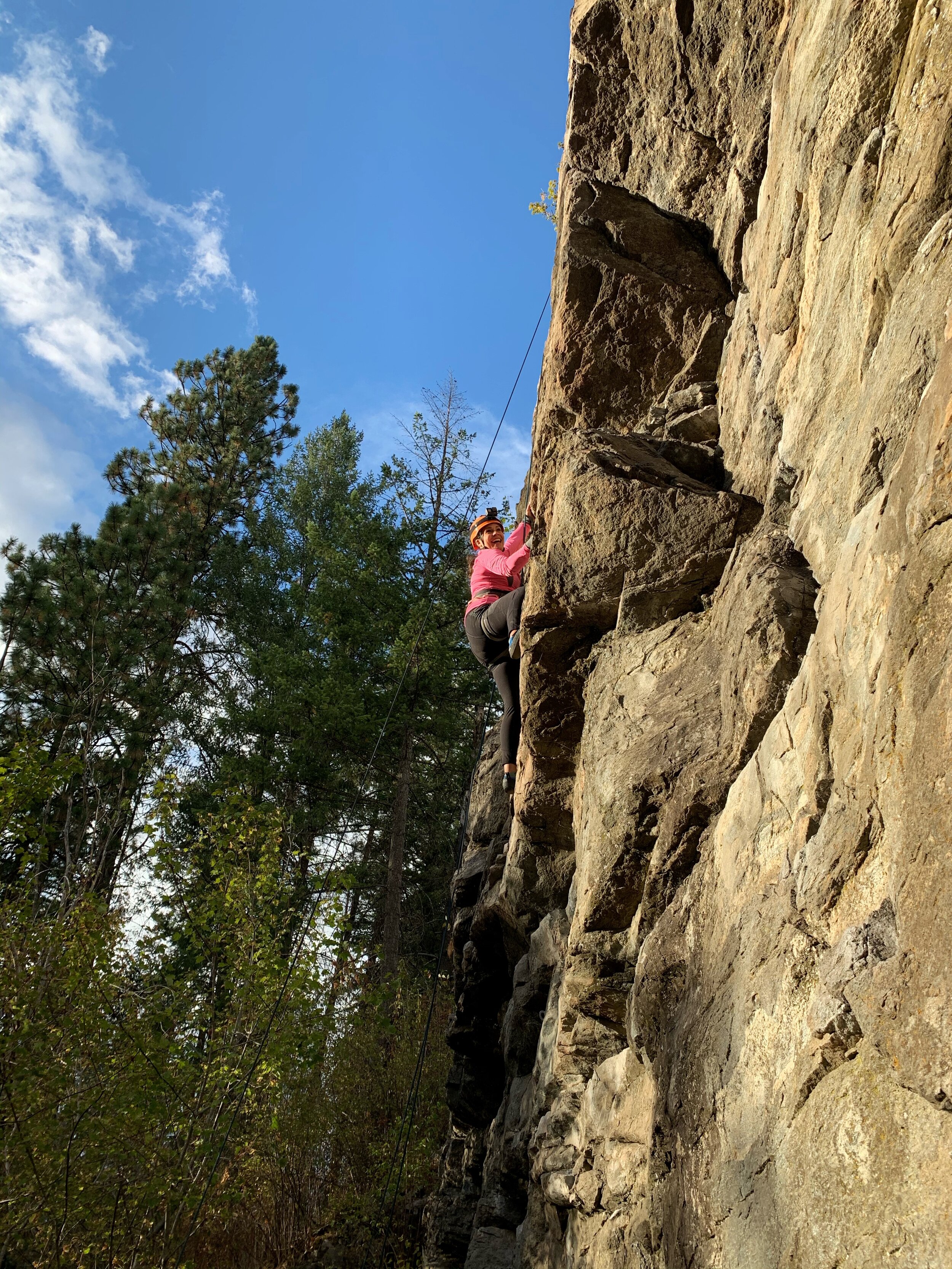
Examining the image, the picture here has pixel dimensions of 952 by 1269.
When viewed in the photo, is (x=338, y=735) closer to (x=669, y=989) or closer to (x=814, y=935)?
(x=669, y=989)

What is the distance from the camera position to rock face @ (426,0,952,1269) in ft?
8.79

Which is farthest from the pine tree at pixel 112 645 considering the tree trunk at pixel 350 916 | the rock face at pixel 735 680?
the rock face at pixel 735 680

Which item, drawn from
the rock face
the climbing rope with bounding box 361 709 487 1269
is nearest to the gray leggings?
the rock face

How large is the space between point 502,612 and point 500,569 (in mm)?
674

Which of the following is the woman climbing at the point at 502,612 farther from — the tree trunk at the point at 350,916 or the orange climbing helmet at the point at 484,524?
the tree trunk at the point at 350,916

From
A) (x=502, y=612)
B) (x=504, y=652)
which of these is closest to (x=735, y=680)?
(x=502, y=612)

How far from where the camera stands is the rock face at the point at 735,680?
2680 mm

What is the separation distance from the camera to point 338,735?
16.0 metres

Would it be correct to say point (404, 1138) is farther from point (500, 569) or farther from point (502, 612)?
point (500, 569)

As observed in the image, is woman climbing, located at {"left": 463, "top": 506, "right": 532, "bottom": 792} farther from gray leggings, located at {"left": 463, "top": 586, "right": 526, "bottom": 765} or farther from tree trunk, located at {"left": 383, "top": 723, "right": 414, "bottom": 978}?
tree trunk, located at {"left": 383, "top": 723, "right": 414, "bottom": 978}

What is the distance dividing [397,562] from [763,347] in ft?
43.7

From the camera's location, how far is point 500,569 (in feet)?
28.1

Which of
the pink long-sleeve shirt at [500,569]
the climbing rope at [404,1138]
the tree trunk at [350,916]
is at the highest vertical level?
the pink long-sleeve shirt at [500,569]

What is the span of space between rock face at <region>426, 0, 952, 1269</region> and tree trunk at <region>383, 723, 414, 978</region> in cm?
566
